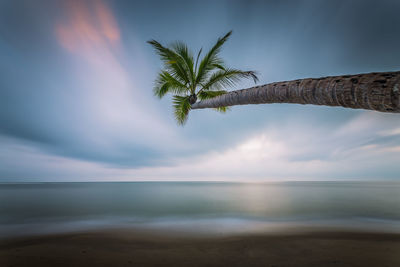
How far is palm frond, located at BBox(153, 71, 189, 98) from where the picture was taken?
696cm

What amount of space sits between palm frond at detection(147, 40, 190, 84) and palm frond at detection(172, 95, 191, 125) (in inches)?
33.3

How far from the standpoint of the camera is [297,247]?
404cm

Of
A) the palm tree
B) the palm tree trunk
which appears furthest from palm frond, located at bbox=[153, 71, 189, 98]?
the palm tree trunk

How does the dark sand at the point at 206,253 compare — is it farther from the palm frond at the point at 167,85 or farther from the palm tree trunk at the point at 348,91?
the palm frond at the point at 167,85

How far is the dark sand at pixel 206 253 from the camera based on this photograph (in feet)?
10.8

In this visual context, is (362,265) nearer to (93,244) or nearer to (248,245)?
(248,245)

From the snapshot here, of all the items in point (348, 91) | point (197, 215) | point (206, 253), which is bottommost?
point (197, 215)

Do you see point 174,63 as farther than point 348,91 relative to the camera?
Yes

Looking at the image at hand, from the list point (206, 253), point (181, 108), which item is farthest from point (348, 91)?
point (181, 108)

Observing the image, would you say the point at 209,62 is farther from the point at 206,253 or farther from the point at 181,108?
the point at 206,253

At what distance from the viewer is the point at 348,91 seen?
6.12 feet

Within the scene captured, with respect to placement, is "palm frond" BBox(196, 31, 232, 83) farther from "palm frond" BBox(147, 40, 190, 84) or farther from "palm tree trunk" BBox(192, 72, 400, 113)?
"palm tree trunk" BBox(192, 72, 400, 113)

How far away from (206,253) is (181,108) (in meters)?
5.34

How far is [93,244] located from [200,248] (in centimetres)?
283
